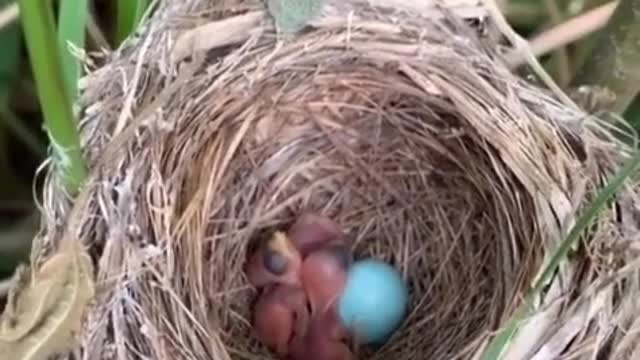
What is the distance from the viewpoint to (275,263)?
3.59 feet

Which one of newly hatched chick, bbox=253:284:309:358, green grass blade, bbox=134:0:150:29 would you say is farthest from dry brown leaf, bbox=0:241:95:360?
newly hatched chick, bbox=253:284:309:358

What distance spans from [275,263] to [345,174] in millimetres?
100

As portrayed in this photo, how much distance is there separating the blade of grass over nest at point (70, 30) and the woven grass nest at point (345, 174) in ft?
0.19

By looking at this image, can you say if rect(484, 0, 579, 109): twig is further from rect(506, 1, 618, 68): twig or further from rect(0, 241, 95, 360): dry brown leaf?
rect(0, 241, 95, 360): dry brown leaf

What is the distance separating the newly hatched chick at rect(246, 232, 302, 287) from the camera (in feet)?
3.59

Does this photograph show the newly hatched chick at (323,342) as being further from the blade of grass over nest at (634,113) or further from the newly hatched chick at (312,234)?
the blade of grass over nest at (634,113)

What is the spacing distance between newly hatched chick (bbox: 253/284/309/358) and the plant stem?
0.90 feet

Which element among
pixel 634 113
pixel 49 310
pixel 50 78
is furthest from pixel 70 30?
pixel 634 113

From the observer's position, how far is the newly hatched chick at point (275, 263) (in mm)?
1096

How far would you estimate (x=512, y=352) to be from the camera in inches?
35.1

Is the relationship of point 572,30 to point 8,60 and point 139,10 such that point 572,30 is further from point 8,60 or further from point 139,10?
point 8,60

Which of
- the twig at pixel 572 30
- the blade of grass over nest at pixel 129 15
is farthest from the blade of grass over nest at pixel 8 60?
the twig at pixel 572 30

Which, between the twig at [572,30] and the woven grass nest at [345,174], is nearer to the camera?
the woven grass nest at [345,174]

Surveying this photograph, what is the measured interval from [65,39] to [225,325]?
0.31 meters
